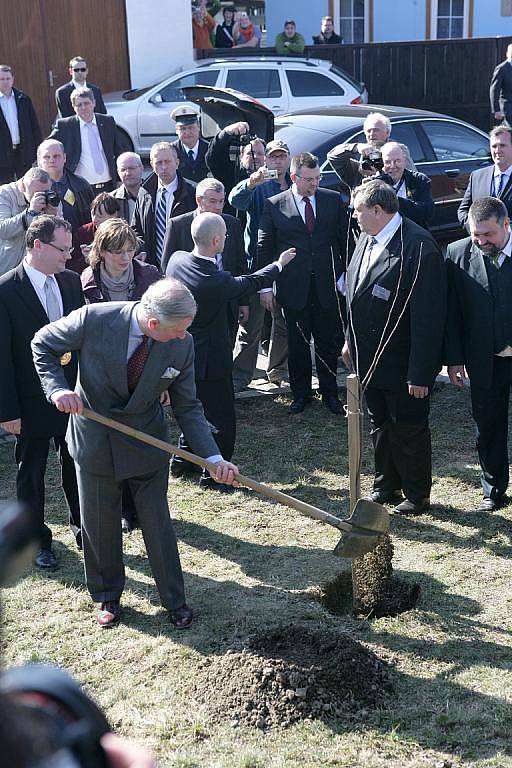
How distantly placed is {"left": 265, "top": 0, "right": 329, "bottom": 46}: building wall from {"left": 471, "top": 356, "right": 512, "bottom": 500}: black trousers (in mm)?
17680

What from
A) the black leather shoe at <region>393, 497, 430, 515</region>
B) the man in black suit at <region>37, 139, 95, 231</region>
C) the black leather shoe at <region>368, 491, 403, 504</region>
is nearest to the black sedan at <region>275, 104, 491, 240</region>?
the man in black suit at <region>37, 139, 95, 231</region>

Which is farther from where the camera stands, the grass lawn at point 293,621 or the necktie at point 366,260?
the necktie at point 366,260

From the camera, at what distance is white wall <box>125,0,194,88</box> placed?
18.1 m

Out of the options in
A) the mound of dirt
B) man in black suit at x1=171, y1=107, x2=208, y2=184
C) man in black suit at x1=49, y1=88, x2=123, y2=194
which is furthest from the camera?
man in black suit at x1=49, y1=88, x2=123, y2=194

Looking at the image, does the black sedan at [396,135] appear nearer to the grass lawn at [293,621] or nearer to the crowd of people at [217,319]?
the crowd of people at [217,319]

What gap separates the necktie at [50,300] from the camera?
5.54 m

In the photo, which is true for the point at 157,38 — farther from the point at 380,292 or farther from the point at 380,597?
the point at 380,597

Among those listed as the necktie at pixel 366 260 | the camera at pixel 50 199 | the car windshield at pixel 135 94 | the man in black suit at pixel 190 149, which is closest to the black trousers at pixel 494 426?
the necktie at pixel 366 260

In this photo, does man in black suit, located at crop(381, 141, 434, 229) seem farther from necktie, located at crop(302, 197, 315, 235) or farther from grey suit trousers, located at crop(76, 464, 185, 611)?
grey suit trousers, located at crop(76, 464, 185, 611)

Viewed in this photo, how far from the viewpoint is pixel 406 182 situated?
790cm

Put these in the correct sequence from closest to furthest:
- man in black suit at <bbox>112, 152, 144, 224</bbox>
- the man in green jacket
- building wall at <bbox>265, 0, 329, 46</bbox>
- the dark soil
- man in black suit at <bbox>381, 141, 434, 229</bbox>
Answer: the dark soil → man in black suit at <bbox>381, 141, 434, 229</bbox> → man in black suit at <bbox>112, 152, 144, 224</bbox> → the man in green jacket → building wall at <bbox>265, 0, 329, 46</bbox>

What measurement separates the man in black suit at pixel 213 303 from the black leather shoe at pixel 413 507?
4.17 feet

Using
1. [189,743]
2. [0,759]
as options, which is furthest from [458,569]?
[0,759]

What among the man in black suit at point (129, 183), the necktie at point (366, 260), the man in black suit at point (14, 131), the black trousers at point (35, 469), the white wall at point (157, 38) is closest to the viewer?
the black trousers at point (35, 469)
